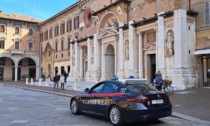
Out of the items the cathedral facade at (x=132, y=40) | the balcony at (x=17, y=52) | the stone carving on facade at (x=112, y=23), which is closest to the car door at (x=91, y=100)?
the cathedral facade at (x=132, y=40)

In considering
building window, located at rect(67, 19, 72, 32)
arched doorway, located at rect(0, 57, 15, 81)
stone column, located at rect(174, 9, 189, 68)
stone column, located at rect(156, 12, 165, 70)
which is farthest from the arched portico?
stone column, located at rect(174, 9, 189, 68)

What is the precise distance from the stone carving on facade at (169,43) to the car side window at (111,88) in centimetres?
1454

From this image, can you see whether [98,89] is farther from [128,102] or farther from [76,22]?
[76,22]

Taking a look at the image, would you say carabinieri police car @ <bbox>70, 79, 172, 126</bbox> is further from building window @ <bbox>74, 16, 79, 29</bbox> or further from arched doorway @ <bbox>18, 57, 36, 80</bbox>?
arched doorway @ <bbox>18, 57, 36, 80</bbox>

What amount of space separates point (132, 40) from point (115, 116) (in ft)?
65.2

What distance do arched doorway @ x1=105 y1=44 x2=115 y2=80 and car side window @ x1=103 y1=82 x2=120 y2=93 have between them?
24.6m

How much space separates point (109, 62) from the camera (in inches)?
1329

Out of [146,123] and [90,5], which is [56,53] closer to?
[90,5]

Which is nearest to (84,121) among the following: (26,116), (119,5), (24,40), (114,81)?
(114,81)

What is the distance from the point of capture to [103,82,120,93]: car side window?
26.6 ft

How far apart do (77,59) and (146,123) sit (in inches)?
1277

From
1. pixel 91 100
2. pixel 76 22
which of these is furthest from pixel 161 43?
pixel 76 22

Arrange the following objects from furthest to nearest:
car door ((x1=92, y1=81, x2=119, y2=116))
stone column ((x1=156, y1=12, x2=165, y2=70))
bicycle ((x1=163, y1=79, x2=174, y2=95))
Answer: stone column ((x1=156, y1=12, x2=165, y2=70)), bicycle ((x1=163, y1=79, x2=174, y2=95)), car door ((x1=92, y1=81, x2=119, y2=116))

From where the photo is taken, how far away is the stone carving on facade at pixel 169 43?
21906 mm
